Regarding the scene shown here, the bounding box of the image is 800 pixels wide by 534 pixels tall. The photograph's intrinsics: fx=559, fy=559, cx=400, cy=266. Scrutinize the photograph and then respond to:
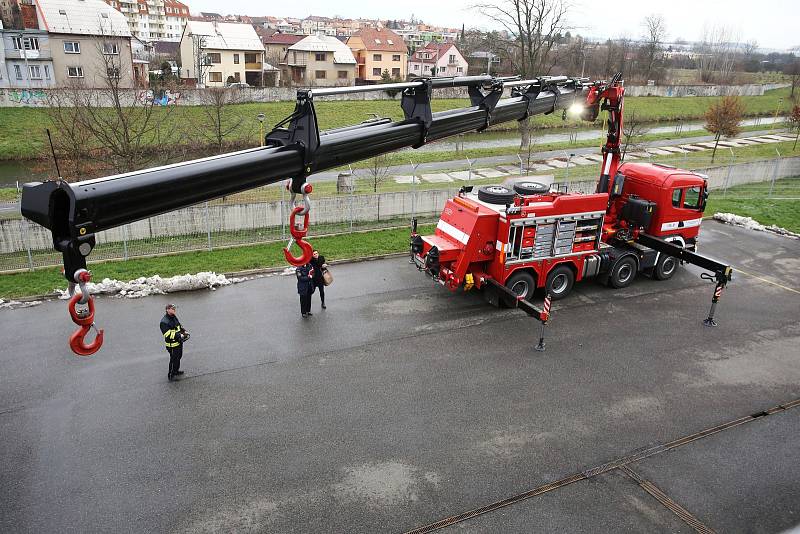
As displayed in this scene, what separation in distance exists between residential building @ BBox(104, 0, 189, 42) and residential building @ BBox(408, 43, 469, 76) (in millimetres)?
69338

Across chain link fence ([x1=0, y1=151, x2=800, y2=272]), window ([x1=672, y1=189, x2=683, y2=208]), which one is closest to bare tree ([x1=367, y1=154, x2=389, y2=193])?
chain link fence ([x1=0, y1=151, x2=800, y2=272])

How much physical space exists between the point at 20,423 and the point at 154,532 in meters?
3.65

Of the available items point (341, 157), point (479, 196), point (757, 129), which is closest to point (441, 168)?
point (479, 196)

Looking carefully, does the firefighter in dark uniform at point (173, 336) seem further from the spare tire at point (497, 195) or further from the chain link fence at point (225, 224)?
the spare tire at point (497, 195)

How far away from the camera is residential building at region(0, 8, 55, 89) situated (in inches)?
1718

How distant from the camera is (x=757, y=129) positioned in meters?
49.7

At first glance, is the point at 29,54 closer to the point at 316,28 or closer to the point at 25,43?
the point at 25,43

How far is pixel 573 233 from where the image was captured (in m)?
13.4

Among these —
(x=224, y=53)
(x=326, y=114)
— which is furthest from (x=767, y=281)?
(x=224, y=53)

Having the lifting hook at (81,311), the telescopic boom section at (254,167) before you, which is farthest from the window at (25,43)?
the lifting hook at (81,311)

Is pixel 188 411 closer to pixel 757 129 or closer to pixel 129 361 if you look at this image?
pixel 129 361

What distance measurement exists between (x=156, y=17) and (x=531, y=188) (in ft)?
464

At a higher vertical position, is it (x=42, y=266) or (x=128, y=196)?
(x=128, y=196)

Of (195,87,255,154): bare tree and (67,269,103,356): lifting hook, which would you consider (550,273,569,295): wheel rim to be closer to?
(67,269,103,356): lifting hook
